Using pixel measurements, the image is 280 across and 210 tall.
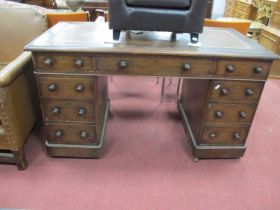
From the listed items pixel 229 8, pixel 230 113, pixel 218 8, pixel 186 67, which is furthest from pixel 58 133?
pixel 218 8

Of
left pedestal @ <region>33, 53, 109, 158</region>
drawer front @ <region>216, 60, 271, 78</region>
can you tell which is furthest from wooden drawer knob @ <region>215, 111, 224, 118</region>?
left pedestal @ <region>33, 53, 109, 158</region>

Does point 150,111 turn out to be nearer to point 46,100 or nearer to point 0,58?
point 46,100

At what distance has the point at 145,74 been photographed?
132 cm

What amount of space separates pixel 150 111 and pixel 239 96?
3.13 ft

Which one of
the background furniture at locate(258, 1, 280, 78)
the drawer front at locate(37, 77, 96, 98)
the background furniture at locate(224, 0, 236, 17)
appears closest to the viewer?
the drawer front at locate(37, 77, 96, 98)

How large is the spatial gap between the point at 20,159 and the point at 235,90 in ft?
4.66

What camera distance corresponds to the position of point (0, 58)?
1.90m

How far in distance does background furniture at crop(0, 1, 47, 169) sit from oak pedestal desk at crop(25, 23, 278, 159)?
15 cm

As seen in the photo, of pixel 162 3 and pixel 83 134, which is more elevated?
pixel 162 3

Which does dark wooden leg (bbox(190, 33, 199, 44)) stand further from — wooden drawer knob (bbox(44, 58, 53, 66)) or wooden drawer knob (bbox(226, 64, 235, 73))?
wooden drawer knob (bbox(44, 58, 53, 66))

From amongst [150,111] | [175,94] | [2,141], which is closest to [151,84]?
[175,94]

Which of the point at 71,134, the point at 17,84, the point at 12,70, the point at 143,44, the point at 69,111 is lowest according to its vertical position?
the point at 71,134

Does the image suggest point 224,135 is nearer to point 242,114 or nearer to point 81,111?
point 242,114

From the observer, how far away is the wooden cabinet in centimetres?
398
